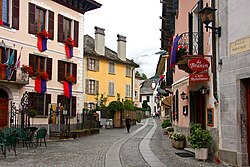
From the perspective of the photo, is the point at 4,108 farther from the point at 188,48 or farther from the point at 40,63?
the point at 188,48

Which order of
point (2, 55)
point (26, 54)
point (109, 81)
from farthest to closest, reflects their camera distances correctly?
1. point (109, 81)
2. point (26, 54)
3. point (2, 55)

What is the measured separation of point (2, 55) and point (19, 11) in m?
3.53

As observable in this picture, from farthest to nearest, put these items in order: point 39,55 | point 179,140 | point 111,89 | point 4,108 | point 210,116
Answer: point 111,89 < point 39,55 < point 4,108 < point 179,140 < point 210,116

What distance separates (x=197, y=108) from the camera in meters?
14.9

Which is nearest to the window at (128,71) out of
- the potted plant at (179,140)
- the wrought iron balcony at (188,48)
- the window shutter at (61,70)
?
the window shutter at (61,70)

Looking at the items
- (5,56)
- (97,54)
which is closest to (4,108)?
(5,56)

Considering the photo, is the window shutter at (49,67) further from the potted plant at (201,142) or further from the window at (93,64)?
the potted plant at (201,142)

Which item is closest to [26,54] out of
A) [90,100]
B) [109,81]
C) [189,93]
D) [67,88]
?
[67,88]

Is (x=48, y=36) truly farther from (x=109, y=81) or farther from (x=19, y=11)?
(x=109, y=81)

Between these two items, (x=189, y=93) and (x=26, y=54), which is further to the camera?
(x=26, y=54)

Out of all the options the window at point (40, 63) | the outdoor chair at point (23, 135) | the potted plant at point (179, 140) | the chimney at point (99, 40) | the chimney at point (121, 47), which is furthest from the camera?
the chimney at point (121, 47)

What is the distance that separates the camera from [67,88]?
29.6 metres

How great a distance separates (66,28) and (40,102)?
6.95 m

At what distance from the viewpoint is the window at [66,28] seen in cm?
2889
